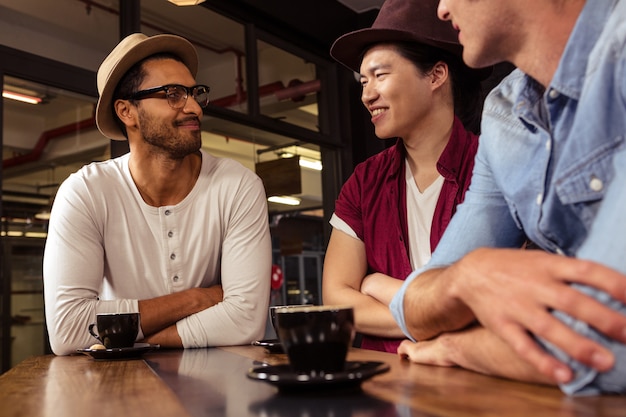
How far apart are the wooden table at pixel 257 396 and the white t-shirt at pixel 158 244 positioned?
2.43 feet

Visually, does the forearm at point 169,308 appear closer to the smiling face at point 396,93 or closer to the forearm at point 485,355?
the smiling face at point 396,93

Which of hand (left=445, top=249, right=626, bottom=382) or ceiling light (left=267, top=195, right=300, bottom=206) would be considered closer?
hand (left=445, top=249, right=626, bottom=382)

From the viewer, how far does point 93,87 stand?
3.71 m

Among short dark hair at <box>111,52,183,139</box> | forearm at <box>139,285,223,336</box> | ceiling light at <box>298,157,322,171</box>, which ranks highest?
ceiling light at <box>298,157,322,171</box>

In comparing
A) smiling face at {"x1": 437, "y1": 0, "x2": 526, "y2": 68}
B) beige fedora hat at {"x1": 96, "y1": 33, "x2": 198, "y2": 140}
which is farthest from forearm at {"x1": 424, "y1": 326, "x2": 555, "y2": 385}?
beige fedora hat at {"x1": 96, "y1": 33, "x2": 198, "y2": 140}

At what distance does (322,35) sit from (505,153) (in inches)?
184

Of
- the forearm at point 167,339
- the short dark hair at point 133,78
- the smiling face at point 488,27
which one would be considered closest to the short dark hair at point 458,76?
the short dark hair at point 133,78

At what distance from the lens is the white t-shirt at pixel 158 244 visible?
6.20ft

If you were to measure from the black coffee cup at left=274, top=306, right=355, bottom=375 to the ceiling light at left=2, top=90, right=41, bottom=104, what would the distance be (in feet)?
10.2

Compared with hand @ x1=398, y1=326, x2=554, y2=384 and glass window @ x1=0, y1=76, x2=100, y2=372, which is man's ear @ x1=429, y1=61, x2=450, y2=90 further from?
glass window @ x1=0, y1=76, x2=100, y2=372

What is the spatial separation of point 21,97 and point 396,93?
283cm

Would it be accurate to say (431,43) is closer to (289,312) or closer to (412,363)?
(412,363)

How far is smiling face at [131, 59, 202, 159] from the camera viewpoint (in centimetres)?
236

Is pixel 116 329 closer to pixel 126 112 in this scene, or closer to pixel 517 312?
pixel 517 312
